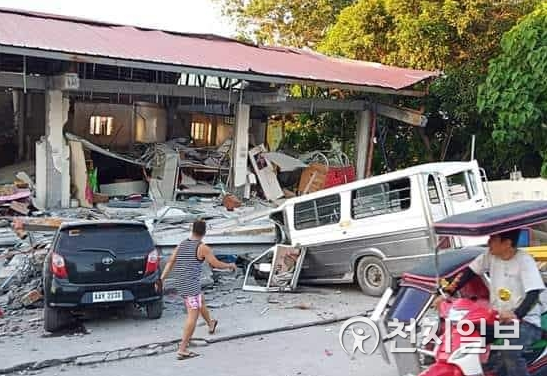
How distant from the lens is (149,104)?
18375 millimetres

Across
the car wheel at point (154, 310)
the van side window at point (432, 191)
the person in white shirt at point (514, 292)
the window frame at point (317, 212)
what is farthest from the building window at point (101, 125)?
the person in white shirt at point (514, 292)

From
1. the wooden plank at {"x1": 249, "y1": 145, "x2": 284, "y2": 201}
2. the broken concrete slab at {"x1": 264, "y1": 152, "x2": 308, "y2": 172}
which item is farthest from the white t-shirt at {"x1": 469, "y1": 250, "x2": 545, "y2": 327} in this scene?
the broken concrete slab at {"x1": 264, "y1": 152, "x2": 308, "y2": 172}

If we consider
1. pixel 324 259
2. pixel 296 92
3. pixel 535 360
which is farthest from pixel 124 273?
pixel 296 92

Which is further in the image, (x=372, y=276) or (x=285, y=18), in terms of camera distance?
(x=285, y=18)

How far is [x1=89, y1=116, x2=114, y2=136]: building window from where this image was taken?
701 inches

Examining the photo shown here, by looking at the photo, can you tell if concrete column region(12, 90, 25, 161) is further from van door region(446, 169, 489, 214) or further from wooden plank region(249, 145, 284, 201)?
van door region(446, 169, 489, 214)

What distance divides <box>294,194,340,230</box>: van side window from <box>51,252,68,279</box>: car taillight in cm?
447

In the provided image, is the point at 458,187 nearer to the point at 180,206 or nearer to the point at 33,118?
the point at 180,206

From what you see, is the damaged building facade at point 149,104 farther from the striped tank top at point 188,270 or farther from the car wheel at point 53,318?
the striped tank top at point 188,270

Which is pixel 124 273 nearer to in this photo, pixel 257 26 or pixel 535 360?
pixel 535 360

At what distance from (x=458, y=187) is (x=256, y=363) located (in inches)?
203

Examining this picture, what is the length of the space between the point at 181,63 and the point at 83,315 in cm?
590

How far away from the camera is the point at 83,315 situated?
8.96m

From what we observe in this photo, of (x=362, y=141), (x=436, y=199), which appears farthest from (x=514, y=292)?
(x=362, y=141)
